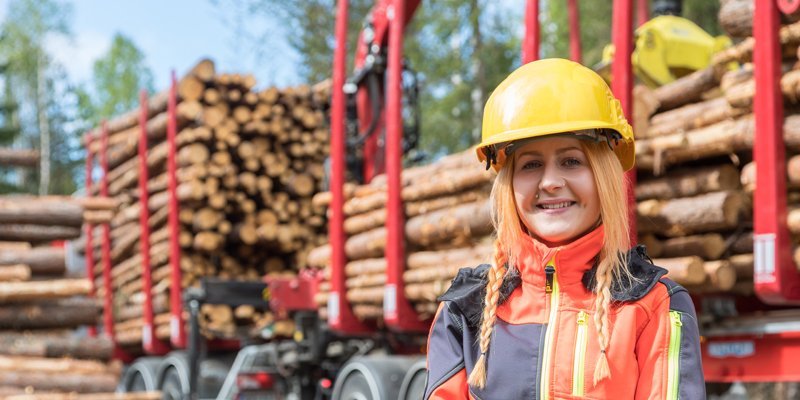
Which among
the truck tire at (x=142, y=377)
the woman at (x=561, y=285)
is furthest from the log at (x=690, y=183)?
the truck tire at (x=142, y=377)

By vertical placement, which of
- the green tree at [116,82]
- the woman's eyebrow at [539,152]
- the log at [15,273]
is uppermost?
the green tree at [116,82]

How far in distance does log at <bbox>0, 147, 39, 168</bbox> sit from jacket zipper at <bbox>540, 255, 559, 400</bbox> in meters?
8.00

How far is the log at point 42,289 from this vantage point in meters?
7.67

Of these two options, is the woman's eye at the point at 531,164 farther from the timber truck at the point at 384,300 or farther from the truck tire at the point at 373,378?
the truck tire at the point at 373,378

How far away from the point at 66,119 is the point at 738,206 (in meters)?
41.5

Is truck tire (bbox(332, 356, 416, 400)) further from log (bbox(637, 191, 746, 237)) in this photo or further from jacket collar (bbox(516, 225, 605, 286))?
jacket collar (bbox(516, 225, 605, 286))

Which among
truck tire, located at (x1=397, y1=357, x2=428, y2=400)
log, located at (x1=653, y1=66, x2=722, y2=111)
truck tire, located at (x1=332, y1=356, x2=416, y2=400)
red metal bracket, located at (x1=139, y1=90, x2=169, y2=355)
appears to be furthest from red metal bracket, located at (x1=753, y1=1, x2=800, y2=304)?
red metal bracket, located at (x1=139, y1=90, x2=169, y2=355)

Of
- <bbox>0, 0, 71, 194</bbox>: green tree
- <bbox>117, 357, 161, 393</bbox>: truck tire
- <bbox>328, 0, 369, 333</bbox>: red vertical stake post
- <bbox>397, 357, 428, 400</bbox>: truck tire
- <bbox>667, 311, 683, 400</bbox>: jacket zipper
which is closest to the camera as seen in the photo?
<bbox>667, 311, 683, 400</bbox>: jacket zipper

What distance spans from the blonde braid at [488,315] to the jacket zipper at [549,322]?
12cm

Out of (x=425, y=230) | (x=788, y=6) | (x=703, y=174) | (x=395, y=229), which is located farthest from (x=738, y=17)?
(x=395, y=229)

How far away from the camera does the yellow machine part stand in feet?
24.6

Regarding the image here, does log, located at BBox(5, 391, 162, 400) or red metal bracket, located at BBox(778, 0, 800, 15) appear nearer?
red metal bracket, located at BBox(778, 0, 800, 15)

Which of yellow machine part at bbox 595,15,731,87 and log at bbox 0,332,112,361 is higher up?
yellow machine part at bbox 595,15,731,87

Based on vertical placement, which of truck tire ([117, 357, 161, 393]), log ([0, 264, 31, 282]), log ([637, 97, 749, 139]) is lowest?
truck tire ([117, 357, 161, 393])
